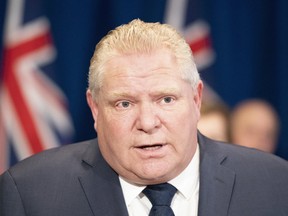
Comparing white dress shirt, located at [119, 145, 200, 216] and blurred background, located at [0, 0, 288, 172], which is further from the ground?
blurred background, located at [0, 0, 288, 172]

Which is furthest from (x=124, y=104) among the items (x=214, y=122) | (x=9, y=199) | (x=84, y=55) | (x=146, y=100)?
(x=84, y=55)

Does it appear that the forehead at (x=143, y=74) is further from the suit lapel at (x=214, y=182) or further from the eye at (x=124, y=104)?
the suit lapel at (x=214, y=182)

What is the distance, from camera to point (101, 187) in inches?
67.2

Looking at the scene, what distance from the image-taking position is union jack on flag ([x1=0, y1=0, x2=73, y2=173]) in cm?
316

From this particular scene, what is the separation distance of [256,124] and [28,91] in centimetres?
106

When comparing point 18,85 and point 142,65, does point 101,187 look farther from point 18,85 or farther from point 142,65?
point 18,85

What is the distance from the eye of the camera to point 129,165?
162 centimetres

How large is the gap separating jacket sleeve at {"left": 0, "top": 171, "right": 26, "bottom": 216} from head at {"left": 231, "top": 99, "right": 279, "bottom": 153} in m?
1.57

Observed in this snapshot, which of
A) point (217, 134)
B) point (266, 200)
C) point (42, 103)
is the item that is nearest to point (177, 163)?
point (266, 200)

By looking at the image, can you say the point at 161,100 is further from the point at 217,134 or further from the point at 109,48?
the point at 217,134

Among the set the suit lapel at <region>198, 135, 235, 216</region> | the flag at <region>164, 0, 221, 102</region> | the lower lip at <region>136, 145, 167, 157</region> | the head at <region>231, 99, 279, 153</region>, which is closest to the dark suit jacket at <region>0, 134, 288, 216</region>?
the suit lapel at <region>198, 135, 235, 216</region>

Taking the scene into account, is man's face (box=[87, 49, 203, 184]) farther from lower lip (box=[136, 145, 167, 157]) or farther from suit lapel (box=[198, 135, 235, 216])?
suit lapel (box=[198, 135, 235, 216])

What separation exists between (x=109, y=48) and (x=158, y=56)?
0.12 m

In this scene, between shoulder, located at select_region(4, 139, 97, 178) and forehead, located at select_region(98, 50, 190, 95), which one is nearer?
forehead, located at select_region(98, 50, 190, 95)
